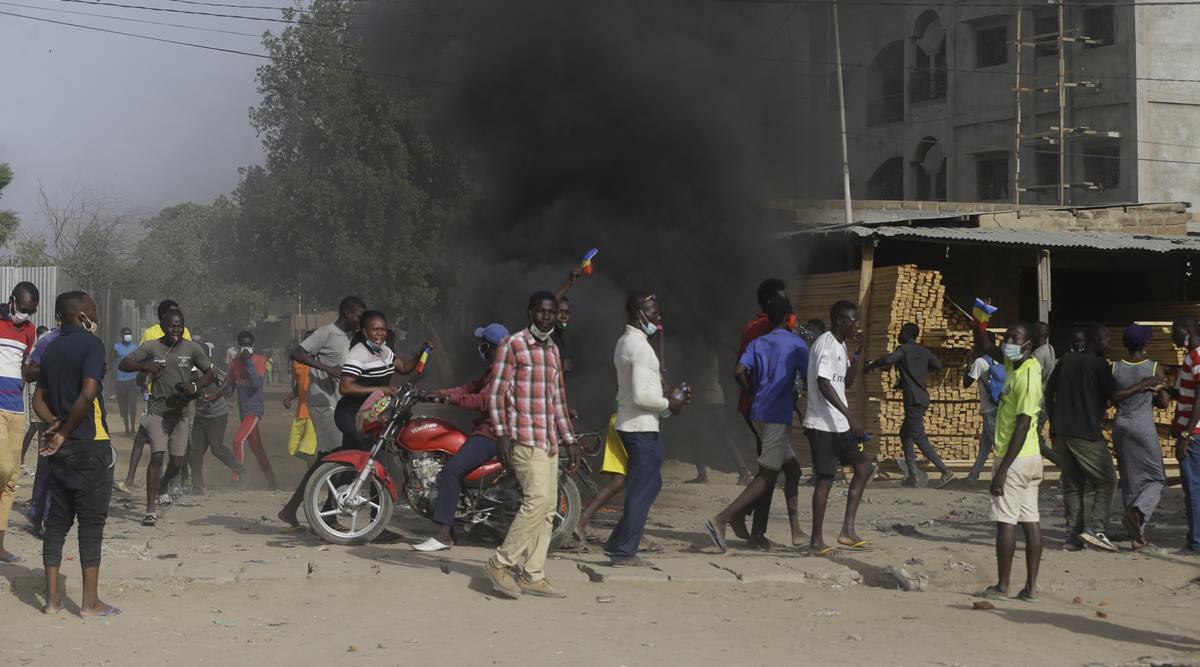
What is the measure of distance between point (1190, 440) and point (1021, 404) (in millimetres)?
2255

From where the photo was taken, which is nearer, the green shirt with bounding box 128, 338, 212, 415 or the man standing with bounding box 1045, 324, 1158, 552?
the man standing with bounding box 1045, 324, 1158, 552

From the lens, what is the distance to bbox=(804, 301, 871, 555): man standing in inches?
279

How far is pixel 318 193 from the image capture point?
2423cm

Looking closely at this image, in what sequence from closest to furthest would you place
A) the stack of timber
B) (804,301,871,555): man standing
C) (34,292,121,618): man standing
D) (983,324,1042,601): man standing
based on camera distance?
1. (34,292,121,618): man standing
2. (983,324,1042,601): man standing
3. (804,301,871,555): man standing
4. the stack of timber

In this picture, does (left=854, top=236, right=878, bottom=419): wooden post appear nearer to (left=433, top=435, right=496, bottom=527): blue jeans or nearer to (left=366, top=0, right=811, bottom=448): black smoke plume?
(left=366, top=0, right=811, bottom=448): black smoke plume

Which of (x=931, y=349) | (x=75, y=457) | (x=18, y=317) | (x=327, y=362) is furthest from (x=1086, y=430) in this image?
(x=18, y=317)

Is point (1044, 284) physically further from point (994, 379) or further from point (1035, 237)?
point (994, 379)

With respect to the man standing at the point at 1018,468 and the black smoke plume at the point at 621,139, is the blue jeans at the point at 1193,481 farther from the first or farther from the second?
the black smoke plume at the point at 621,139

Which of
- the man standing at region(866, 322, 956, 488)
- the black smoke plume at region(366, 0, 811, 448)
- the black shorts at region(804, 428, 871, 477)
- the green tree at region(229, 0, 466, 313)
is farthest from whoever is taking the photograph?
the green tree at region(229, 0, 466, 313)

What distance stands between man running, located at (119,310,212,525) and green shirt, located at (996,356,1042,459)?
567cm

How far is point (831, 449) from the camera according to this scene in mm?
7254

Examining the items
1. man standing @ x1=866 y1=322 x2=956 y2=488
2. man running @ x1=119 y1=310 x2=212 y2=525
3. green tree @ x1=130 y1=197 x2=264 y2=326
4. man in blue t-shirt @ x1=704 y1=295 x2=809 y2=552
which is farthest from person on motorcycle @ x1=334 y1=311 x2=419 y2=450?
green tree @ x1=130 y1=197 x2=264 y2=326

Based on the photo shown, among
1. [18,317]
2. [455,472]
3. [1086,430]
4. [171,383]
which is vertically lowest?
[455,472]

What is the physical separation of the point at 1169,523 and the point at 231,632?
7.23m
